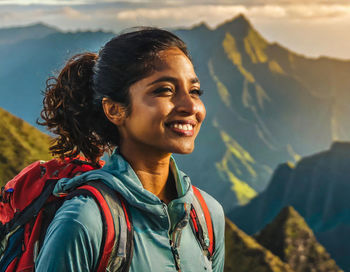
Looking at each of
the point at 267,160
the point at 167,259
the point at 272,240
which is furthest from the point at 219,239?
the point at 267,160

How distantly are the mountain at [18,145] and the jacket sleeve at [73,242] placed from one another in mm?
11672

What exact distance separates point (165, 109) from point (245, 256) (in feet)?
52.0

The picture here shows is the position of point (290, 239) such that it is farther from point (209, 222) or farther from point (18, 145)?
point (209, 222)

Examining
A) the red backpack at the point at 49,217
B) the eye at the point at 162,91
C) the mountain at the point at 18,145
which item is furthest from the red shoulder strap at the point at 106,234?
→ the mountain at the point at 18,145

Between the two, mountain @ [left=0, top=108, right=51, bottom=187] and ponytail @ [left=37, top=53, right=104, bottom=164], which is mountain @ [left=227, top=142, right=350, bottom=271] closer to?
mountain @ [left=0, top=108, right=51, bottom=187]

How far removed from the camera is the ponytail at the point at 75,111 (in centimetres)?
342

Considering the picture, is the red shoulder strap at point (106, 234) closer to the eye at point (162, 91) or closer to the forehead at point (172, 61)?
the eye at point (162, 91)

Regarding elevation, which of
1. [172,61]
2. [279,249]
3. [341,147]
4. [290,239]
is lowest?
[341,147]

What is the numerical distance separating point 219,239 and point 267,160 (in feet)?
641

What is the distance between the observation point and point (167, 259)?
295 centimetres

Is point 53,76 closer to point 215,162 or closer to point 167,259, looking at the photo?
point 167,259

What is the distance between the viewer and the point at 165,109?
2.95 meters

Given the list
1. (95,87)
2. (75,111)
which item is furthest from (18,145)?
(95,87)

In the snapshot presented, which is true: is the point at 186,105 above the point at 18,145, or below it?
above
